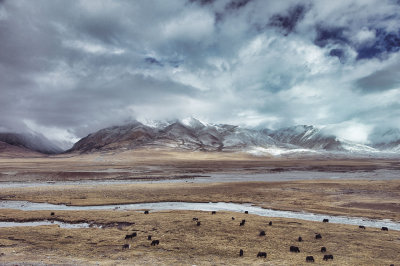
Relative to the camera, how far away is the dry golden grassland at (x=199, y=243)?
19.3 meters

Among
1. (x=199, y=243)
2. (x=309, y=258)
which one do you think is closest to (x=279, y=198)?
(x=199, y=243)

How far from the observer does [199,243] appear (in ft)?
76.3

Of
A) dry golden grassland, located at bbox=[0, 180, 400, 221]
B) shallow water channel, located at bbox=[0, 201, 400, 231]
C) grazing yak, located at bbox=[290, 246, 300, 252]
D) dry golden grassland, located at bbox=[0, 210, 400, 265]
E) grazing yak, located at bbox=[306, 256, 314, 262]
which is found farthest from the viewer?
dry golden grassland, located at bbox=[0, 180, 400, 221]

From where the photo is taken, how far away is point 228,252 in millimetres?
20938

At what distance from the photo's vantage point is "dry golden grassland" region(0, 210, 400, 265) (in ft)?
63.3

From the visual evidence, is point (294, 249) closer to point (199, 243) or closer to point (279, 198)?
point (199, 243)

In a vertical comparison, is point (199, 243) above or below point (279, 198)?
below

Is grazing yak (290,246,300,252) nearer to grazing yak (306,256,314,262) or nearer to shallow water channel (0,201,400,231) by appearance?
grazing yak (306,256,314,262)

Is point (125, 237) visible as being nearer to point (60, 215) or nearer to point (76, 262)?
point (76, 262)

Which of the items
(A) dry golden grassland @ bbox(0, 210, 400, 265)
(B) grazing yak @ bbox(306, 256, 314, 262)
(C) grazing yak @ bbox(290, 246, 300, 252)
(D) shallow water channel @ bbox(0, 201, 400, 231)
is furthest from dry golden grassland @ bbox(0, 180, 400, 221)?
(B) grazing yak @ bbox(306, 256, 314, 262)

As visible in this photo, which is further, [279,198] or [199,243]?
[279,198]

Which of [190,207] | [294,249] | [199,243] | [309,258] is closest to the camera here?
[309,258]

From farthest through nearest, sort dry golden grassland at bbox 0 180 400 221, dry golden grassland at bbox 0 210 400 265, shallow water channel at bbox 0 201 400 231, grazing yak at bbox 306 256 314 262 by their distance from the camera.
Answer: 1. dry golden grassland at bbox 0 180 400 221
2. shallow water channel at bbox 0 201 400 231
3. dry golden grassland at bbox 0 210 400 265
4. grazing yak at bbox 306 256 314 262

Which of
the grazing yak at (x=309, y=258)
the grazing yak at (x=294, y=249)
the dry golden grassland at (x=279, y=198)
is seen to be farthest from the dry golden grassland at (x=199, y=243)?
the dry golden grassland at (x=279, y=198)
